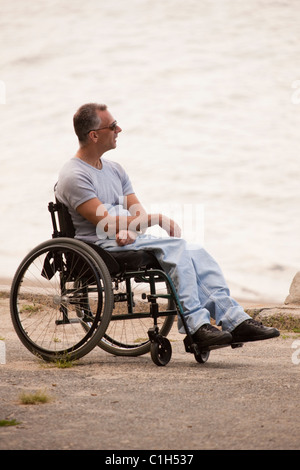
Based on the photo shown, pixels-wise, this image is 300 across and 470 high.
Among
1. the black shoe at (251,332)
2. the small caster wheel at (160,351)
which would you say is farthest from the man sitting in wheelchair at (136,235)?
the small caster wheel at (160,351)

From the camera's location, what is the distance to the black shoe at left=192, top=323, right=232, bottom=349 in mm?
3180

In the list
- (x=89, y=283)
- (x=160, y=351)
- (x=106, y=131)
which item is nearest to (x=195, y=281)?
(x=160, y=351)

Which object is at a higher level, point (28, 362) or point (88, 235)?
point (88, 235)

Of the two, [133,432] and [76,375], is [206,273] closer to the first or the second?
[76,375]

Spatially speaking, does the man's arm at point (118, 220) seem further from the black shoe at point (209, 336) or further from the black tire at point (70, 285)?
the black shoe at point (209, 336)

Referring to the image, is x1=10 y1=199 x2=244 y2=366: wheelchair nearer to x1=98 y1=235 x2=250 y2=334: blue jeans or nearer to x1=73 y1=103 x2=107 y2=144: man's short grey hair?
x1=98 y1=235 x2=250 y2=334: blue jeans

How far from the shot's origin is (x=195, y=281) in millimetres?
3289

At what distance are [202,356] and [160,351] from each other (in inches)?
8.0

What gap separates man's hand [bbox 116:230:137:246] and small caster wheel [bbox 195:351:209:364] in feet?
1.86

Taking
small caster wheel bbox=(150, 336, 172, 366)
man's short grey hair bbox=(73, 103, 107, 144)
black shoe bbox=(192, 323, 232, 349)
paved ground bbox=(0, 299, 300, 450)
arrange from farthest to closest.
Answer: man's short grey hair bbox=(73, 103, 107, 144), small caster wheel bbox=(150, 336, 172, 366), black shoe bbox=(192, 323, 232, 349), paved ground bbox=(0, 299, 300, 450)

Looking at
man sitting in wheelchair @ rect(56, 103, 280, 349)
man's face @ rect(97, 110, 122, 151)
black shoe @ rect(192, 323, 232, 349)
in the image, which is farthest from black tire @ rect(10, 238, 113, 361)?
man's face @ rect(97, 110, 122, 151)
